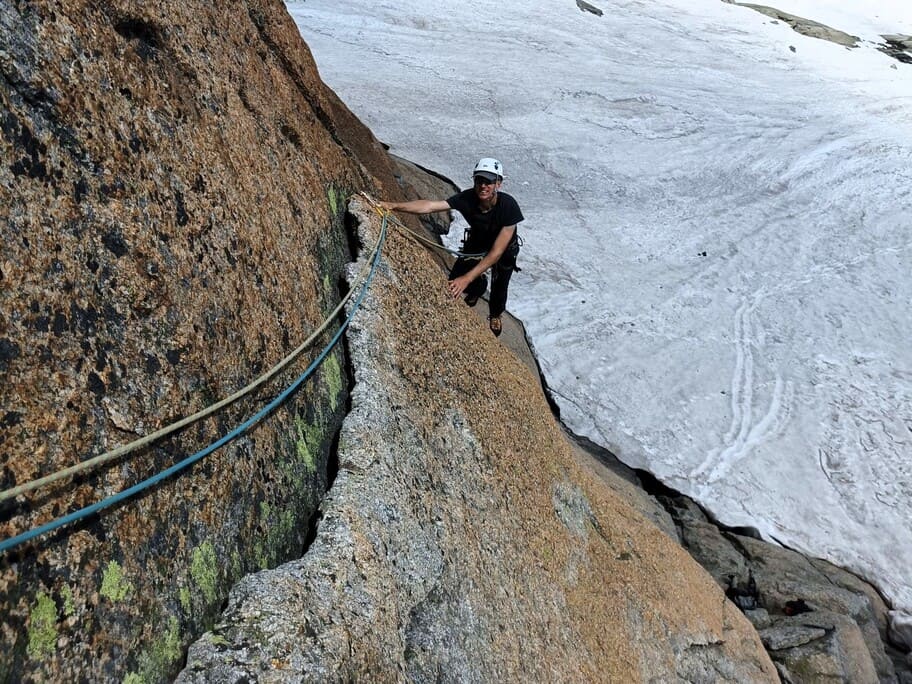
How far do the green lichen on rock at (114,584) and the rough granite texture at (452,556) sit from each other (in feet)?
0.99

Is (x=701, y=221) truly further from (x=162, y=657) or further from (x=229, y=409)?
(x=162, y=657)

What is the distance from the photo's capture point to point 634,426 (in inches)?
453

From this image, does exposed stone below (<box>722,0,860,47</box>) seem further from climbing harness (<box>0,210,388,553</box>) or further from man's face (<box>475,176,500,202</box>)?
climbing harness (<box>0,210,388,553</box>)

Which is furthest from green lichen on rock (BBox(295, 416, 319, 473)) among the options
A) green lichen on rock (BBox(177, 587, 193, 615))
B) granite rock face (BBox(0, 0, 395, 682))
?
green lichen on rock (BBox(177, 587, 193, 615))

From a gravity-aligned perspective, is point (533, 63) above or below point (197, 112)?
below

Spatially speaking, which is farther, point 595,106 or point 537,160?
point 595,106

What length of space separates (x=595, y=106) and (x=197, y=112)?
19369 millimetres

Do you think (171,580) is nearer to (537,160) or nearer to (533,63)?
(537,160)

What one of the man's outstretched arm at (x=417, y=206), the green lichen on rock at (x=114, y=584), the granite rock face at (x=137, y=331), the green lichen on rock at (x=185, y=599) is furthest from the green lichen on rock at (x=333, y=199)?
the green lichen on rock at (x=114, y=584)

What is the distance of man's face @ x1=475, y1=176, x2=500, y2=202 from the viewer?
Result: 6.34 meters

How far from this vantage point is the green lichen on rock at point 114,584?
201cm

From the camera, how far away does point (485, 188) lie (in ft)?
21.0

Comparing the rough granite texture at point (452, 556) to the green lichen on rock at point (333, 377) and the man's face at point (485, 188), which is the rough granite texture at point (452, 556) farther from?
the man's face at point (485, 188)

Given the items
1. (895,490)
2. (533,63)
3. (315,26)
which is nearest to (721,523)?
(895,490)
